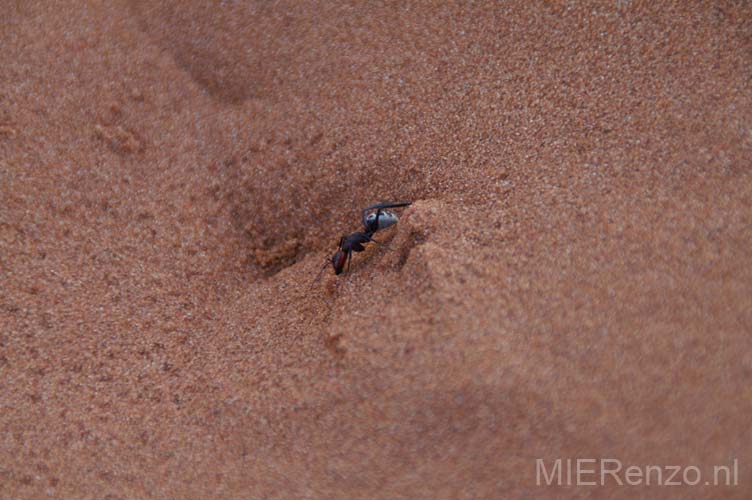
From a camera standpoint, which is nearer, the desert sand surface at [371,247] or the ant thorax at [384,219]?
the desert sand surface at [371,247]

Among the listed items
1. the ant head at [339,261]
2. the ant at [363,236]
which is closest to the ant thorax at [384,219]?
the ant at [363,236]

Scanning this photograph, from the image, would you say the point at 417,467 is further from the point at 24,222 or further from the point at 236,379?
the point at 24,222

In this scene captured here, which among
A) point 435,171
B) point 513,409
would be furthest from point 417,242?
point 513,409

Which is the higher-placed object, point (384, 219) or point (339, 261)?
point (384, 219)

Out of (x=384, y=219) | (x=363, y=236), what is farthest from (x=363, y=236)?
(x=384, y=219)

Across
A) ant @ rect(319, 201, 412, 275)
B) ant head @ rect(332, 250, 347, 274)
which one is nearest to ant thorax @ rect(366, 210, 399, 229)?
ant @ rect(319, 201, 412, 275)

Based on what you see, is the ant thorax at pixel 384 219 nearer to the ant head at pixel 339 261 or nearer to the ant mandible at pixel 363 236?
the ant mandible at pixel 363 236

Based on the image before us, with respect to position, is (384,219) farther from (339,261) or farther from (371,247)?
(339,261)
